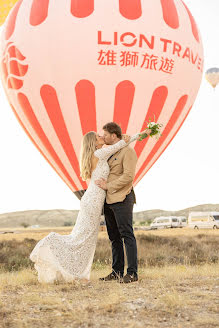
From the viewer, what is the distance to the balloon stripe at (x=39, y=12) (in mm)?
14562

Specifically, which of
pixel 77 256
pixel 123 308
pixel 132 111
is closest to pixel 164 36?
pixel 132 111

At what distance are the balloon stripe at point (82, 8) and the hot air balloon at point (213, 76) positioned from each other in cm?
1430

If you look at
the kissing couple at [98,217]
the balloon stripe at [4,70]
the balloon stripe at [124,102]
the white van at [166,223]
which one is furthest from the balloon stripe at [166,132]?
the white van at [166,223]

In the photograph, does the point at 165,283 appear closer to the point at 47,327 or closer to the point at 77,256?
the point at 77,256

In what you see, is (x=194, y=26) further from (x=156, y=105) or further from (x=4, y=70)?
(x=4, y=70)

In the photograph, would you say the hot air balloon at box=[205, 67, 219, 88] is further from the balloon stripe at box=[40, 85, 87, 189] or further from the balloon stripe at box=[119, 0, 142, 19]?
the balloon stripe at box=[40, 85, 87, 189]

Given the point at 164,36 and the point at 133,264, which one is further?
the point at 164,36

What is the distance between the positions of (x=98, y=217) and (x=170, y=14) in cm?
1038

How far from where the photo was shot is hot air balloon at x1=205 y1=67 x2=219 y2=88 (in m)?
27.2

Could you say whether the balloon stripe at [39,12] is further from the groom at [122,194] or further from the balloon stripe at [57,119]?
the groom at [122,194]

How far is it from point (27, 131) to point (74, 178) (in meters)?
2.16

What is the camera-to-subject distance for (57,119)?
1469 centimetres

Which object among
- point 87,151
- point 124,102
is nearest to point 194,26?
point 124,102

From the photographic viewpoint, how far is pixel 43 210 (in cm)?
10062
